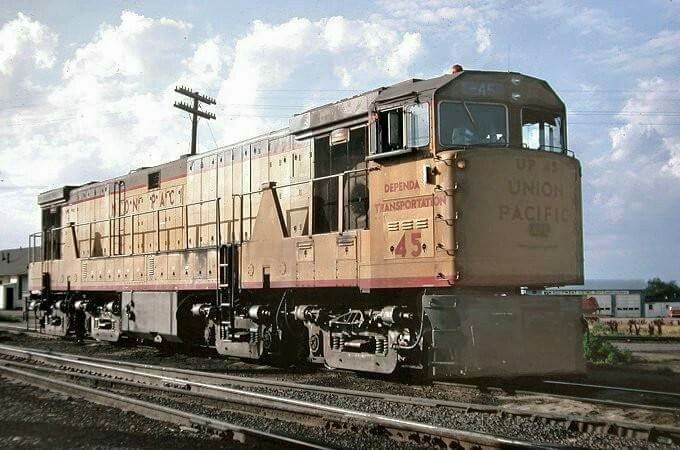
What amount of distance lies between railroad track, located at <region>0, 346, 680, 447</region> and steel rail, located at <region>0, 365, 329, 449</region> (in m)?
0.79

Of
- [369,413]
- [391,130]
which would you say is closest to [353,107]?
[391,130]

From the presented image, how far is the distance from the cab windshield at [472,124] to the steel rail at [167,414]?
423cm

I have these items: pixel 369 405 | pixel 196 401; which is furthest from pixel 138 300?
pixel 369 405

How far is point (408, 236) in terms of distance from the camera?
877 centimetres

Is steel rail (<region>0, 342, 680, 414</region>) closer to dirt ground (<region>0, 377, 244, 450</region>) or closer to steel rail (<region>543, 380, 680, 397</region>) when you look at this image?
steel rail (<region>543, 380, 680, 397</region>)

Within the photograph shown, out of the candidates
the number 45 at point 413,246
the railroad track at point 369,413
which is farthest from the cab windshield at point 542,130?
the railroad track at point 369,413

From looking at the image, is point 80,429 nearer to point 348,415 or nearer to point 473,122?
point 348,415

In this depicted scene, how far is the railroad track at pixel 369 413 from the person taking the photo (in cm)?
604

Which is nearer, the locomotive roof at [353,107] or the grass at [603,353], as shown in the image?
the locomotive roof at [353,107]

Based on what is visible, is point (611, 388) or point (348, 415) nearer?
point (348, 415)

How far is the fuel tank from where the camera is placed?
840cm

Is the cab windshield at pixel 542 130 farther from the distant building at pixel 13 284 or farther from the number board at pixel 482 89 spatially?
the distant building at pixel 13 284

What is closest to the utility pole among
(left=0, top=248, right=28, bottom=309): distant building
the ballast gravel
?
the ballast gravel

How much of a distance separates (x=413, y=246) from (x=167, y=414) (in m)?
3.54
